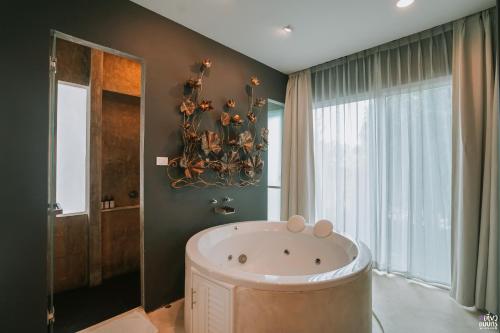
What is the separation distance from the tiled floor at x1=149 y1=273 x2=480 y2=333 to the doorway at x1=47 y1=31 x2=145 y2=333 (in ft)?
1.24

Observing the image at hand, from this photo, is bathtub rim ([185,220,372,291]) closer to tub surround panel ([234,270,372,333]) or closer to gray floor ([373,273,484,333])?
tub surround panel ([234,270,372,333])

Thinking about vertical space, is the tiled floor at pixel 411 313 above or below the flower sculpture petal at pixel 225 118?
below

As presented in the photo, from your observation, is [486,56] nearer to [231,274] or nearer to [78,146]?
[231,274]

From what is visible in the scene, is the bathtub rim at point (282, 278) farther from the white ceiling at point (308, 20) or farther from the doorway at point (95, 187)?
the white ceiling at point (308, 20)

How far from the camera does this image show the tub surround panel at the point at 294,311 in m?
1.28

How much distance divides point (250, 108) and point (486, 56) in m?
2.35

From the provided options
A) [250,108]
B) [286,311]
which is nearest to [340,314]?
[286,311]

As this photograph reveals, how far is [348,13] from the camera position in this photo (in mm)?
2188

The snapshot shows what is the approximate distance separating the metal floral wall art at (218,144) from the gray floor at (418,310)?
1.89 meters

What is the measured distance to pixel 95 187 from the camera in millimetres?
2611

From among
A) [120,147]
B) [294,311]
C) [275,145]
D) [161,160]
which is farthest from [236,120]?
[294,311]

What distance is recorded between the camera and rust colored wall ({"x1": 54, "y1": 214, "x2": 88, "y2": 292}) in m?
2.41

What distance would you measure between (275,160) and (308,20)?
6.71 feet

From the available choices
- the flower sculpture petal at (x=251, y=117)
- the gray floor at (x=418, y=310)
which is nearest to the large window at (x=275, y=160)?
the flower sculpture petal at (x=251, y=117)
